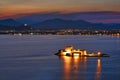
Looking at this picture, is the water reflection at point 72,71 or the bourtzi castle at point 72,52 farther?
the bourtzi castle at point 72,52

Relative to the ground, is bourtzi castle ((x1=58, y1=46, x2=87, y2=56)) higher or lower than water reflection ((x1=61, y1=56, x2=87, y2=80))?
higher

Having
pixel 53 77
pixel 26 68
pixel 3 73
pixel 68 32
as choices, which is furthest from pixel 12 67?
pixel 68 32

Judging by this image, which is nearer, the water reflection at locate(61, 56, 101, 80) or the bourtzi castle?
the water reflection at locate(61, 56, 101, 80)

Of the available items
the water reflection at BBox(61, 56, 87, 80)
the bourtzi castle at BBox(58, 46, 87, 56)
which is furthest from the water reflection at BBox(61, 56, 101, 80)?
the bourtzi castle at BBox(58, 46, 87, 56)

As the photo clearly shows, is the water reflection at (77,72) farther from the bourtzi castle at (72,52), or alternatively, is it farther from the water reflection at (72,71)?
the bourtzi castle at (72,52)

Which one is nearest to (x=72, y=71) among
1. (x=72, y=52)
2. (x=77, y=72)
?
(x=77, y=72)

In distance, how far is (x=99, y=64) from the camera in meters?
19.4

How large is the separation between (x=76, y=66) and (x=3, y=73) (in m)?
4.03

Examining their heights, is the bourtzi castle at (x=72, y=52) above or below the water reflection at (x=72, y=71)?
above

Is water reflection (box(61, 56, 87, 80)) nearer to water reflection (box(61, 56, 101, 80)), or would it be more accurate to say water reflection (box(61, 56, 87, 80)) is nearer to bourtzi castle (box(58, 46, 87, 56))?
water reflection (box(61, 56, 101, 80))

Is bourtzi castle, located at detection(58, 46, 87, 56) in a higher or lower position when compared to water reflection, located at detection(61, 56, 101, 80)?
higher

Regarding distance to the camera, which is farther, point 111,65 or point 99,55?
point 99,55

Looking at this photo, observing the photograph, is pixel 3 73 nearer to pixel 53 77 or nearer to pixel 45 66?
pixel 53 77

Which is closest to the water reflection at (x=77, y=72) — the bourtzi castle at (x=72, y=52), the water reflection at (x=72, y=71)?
the water reflection at (x=72, y=71)
